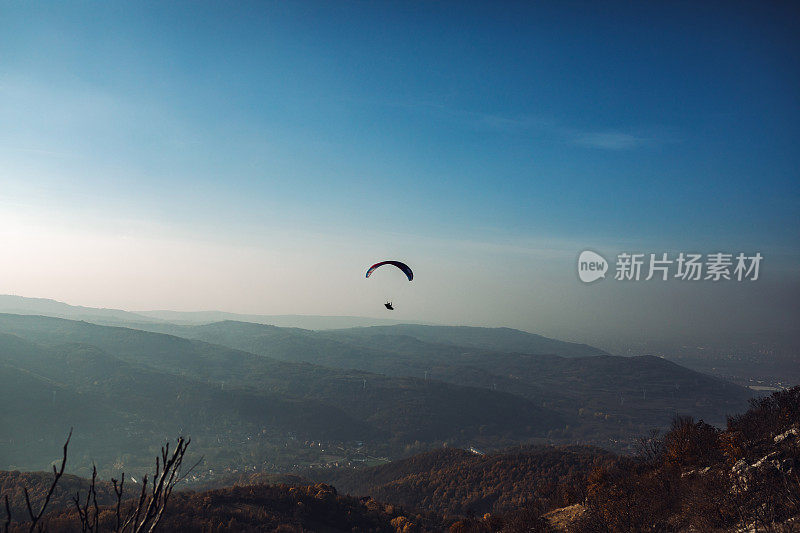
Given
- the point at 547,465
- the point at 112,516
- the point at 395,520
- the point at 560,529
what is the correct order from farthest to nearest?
the point at 547,465 → the point at 395,520 → the point at 112,516 → the point at 560,529

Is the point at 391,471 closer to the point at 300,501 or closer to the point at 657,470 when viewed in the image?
the point at 300,501

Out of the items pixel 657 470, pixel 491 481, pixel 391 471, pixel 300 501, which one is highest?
pixel 657 470

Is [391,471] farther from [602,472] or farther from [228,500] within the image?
[602,472]

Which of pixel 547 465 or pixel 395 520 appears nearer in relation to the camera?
pixel 395 520

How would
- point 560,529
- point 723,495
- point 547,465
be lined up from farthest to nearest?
point 547,465
point 560,529
point 723,495

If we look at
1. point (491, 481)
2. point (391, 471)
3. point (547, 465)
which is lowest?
point (391, 471)

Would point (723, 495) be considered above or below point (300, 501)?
above

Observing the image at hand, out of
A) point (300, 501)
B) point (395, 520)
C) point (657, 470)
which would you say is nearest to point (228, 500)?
point (300, 501)

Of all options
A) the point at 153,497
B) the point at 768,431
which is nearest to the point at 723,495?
the point at 768,431

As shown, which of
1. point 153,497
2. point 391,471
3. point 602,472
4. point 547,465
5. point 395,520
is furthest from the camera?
point 391,471
